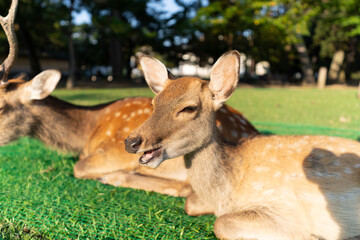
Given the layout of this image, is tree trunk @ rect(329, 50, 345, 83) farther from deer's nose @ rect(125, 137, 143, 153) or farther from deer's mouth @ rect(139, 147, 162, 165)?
deer's nose @ rect(125, 137, 143, 153)

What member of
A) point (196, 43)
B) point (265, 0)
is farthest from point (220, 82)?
point (196, 43)

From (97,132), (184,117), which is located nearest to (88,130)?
(97,132)

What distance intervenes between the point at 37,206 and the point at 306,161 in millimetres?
2262

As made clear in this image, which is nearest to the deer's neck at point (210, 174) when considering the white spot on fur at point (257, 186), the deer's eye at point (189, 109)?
the white spot on fur at point (257, 186)

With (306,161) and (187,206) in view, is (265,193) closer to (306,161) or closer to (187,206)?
(306,161)

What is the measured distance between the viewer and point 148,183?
3627 mm

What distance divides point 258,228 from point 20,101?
122 inches

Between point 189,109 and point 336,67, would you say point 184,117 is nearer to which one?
point 189,109

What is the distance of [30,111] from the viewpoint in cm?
409

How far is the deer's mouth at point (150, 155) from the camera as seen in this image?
2.30 metres

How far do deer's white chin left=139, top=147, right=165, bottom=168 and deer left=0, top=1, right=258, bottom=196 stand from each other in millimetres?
1249

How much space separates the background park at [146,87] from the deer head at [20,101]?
0.23 metres

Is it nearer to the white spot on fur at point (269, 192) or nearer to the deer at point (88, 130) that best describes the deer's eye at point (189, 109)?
the white spot on fur at point (269, 192)

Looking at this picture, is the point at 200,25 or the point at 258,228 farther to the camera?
the point at 200,25
